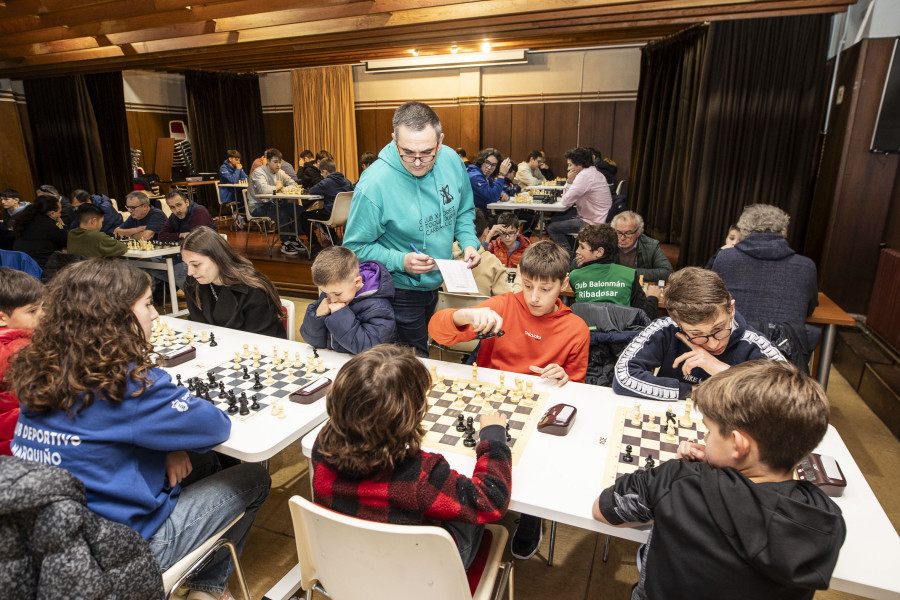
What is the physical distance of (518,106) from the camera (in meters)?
10.2

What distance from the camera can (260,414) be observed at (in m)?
1.74

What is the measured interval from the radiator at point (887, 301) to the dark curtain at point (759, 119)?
1.37 metres

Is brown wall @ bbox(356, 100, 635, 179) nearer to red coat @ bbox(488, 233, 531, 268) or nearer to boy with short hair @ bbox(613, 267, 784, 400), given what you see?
red coat @ bbox(488, 233, 531, 268)

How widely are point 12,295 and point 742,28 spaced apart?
20.0 feet

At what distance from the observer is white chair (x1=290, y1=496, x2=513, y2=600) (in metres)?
1.04

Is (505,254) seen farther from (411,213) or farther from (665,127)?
(665,127)

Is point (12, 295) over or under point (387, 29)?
under

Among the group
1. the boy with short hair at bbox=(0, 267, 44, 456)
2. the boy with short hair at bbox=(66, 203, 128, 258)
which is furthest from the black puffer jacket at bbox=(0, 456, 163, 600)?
the boy with short hair at bbox=(66, 203, 128, 258)

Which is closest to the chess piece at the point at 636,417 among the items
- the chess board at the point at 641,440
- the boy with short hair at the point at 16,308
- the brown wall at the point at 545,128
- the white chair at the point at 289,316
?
the chess board at the point at 641,440

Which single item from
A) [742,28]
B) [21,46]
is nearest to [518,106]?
[742,28]

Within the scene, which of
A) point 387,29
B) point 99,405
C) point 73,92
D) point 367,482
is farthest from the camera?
point 73,92

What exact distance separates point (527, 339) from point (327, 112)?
423 inches

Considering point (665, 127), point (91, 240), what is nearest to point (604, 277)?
point (91, 240)

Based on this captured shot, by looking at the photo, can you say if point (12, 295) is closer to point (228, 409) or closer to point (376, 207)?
point (228, 409)
